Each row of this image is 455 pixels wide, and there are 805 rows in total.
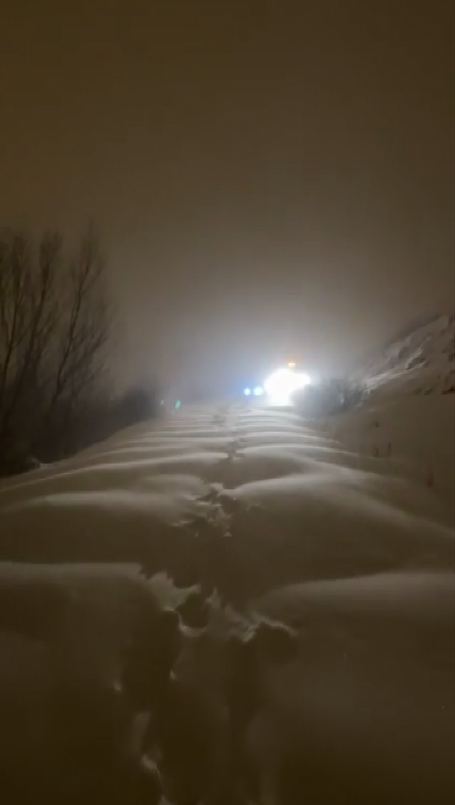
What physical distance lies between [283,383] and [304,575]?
11.1 meters

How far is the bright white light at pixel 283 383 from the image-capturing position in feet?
41.2

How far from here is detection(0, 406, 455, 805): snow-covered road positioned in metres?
1.22

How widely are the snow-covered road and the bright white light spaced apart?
874 centimetres

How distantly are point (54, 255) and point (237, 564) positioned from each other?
20.9 ft

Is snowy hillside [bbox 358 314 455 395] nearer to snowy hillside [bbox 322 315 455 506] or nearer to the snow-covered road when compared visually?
snowy hillside [bbox 322 315 455 506]

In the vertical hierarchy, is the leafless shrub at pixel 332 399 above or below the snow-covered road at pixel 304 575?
above

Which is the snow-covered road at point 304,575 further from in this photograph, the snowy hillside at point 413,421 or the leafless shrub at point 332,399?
the leafless shrub at point 332,399

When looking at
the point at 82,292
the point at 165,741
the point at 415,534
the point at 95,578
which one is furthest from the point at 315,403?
the point at 165,741

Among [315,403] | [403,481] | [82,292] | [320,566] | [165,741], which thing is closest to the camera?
[165,741]

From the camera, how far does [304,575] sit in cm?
206

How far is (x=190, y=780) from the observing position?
1191 millimetres

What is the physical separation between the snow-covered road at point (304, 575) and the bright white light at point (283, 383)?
874 cm

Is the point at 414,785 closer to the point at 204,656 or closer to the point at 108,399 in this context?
the point at 204,656

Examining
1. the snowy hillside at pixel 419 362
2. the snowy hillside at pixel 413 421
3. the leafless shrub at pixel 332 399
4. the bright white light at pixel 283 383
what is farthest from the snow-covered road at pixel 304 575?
the bright white light at pixel 283 383
